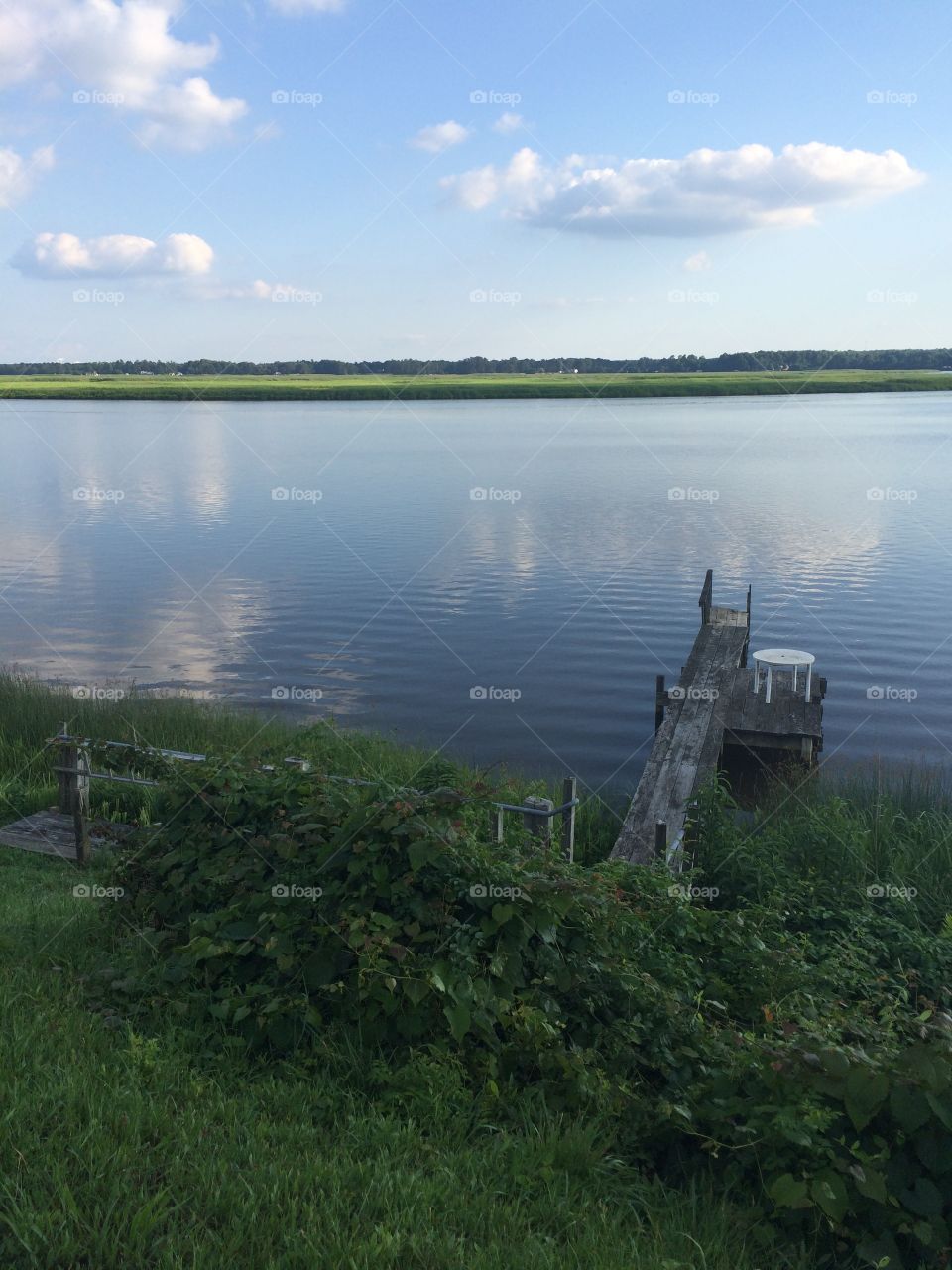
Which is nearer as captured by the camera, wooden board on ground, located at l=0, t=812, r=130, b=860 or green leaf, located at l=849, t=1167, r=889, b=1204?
green leaf, located at l=849, t=1167, r=889, b=1204

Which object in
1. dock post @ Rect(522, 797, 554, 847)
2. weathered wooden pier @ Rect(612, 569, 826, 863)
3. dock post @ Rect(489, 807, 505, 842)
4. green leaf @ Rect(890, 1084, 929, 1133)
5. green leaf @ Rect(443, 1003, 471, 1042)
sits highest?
green leaf @ Rect(890, 1084, 929, 1133)

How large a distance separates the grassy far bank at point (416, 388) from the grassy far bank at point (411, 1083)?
155224 millimetres

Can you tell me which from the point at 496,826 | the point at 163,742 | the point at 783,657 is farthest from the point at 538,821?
the point at 783,657

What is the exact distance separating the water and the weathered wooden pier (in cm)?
154

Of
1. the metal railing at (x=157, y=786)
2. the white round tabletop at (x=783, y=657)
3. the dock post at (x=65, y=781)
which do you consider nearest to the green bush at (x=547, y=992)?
the metal railing at (x=157, y=786)

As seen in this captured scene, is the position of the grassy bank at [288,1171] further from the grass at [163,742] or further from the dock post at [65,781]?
the grass at [163,742]

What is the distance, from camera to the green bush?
14.1 ft

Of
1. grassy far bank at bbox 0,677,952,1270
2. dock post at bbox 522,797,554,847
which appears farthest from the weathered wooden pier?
grassy far bank at bbox 0,677,952,1270

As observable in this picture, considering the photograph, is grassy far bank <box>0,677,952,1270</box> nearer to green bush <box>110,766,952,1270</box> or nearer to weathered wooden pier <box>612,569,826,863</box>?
green bush <box>110,766,952,1270</box>

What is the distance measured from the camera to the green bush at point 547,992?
431cm

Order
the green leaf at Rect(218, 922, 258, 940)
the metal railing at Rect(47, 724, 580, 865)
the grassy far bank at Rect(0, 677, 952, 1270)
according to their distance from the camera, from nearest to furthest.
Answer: the grassy far bank at Rect(0, 677, 952, 1270) → the green leaf at Rect(218, 922, 258, 940) → the metal railing at Rect(47, 724, 580, 865)

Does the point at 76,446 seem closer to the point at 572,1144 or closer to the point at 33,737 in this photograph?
the point at 33,737

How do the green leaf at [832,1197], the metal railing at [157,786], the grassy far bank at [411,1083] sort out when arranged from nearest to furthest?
the grassy far bank at [411,1083] < the green leaf at [832,1197] < the metal railing at [157,786]

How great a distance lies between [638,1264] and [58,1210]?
7.16 ft
